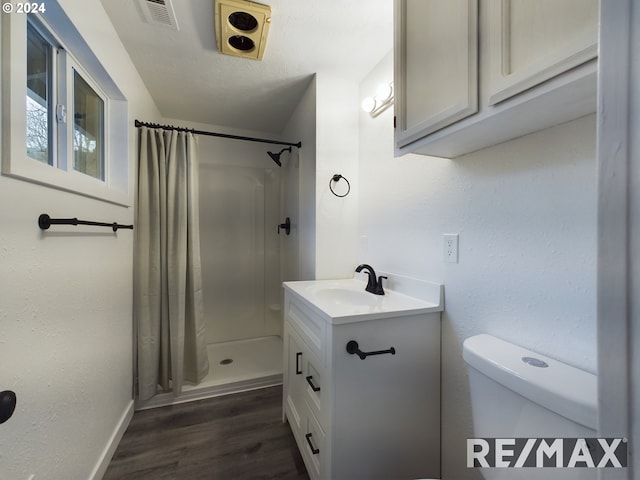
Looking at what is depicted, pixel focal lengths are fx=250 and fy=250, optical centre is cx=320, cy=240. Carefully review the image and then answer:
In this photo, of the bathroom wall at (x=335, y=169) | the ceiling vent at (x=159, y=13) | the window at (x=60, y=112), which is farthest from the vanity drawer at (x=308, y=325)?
the ceiling vent at (x=159, y=13)

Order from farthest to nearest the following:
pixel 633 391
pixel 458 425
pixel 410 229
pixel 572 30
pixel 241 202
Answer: pixel 241 202
pixel 410 229
pixel 458 425
pixel 572 30
pixel 633 391

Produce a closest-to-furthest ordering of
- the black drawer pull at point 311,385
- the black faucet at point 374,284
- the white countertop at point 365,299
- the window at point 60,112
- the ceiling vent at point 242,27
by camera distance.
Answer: the window at point 60,112 → the white countertop at point 365,299 → the black drawer pull at point 311,385 → the ceiling vent at point 242,27 → the black faucet at point 374,284

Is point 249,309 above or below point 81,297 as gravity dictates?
below

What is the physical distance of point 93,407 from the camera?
1136mm

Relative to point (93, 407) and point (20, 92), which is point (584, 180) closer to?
point (20, 92)

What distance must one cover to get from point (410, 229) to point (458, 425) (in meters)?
0.86

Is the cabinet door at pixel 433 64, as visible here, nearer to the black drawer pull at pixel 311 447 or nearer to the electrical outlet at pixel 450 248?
the electrical outlet at pixel 450 248

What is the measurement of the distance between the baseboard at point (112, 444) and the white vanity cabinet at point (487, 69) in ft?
6.47

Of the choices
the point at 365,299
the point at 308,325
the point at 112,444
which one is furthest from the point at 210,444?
the point at 365,299

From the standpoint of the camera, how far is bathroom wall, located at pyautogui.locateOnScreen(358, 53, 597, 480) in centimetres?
69

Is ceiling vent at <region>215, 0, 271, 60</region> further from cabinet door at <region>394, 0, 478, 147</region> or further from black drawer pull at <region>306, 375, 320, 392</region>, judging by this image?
black drawer pull at <region>306, 375, 320, 392</region>

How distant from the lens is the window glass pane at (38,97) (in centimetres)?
87

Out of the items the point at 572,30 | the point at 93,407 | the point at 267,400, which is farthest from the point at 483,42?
the point at 267,400

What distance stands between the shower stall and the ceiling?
23.0 inches
